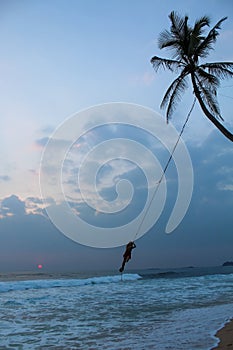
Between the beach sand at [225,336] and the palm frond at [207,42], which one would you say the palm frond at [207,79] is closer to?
the palm frond at [207,42]

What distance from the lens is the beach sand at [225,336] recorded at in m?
6.58

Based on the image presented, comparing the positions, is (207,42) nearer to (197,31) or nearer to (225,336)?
(197,31)

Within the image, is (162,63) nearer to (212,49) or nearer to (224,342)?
(212,49)

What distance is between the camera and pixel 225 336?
7723 mm

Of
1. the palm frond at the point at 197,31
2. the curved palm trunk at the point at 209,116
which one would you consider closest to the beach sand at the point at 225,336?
the curved palm trunk at the point at 209,116

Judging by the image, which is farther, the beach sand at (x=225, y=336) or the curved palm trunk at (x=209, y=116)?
the curved palm trunk at (x=209, y=116)

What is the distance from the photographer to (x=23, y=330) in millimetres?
9938

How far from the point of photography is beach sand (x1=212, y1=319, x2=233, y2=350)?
21.6ft

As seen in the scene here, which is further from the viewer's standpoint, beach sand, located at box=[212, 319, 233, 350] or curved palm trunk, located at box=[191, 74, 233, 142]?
curved palm trunk, located at box=[191, 74, 233, 142]

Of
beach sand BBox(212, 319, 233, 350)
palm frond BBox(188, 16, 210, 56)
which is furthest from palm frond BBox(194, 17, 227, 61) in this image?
beach sand BBox(212, 319, 233, 350)

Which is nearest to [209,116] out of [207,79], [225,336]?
[207,79]

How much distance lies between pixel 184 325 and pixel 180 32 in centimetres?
1066

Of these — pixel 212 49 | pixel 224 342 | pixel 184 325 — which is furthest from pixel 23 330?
pixel 212 49

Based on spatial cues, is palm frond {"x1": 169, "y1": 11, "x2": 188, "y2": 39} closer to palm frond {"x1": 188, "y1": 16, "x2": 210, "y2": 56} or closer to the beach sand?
palm frond {"x1": 188, "y1": 16, "x2": 210, "y2": 56}
